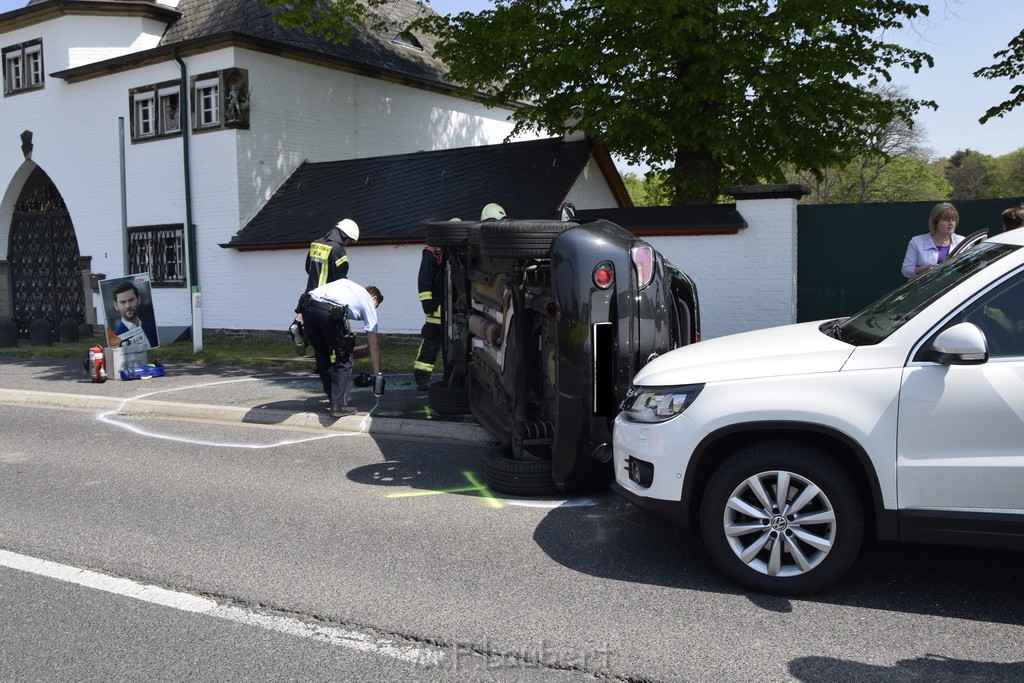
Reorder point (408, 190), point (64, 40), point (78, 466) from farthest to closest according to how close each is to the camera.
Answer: point (64, 40), point (408, 190), point (78, 466)

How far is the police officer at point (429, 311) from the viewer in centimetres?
1005

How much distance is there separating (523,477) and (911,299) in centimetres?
267

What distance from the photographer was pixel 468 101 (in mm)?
27172

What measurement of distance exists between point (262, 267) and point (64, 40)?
344 inches

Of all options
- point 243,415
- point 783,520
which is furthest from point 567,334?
point 243,415

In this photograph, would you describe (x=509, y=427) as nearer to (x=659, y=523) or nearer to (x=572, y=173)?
(x=659, y=523)

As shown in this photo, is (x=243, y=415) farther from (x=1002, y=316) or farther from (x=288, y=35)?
(x=288, y=35)

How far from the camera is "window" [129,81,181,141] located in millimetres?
21156

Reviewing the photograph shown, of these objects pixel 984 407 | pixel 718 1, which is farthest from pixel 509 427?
pixel 718 1

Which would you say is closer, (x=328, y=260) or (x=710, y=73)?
(x=328, y=260)

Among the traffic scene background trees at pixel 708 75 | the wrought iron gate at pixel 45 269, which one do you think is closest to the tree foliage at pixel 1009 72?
the traffic scene background trees at pixel 708 75

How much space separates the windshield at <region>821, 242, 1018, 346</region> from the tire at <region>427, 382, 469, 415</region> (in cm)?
450

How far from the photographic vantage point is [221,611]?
→ 4.28m


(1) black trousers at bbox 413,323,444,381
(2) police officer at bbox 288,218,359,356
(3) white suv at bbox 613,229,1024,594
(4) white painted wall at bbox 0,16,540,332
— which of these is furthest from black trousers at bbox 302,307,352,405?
(4) white painted wall at bbox 0,16,540,332
